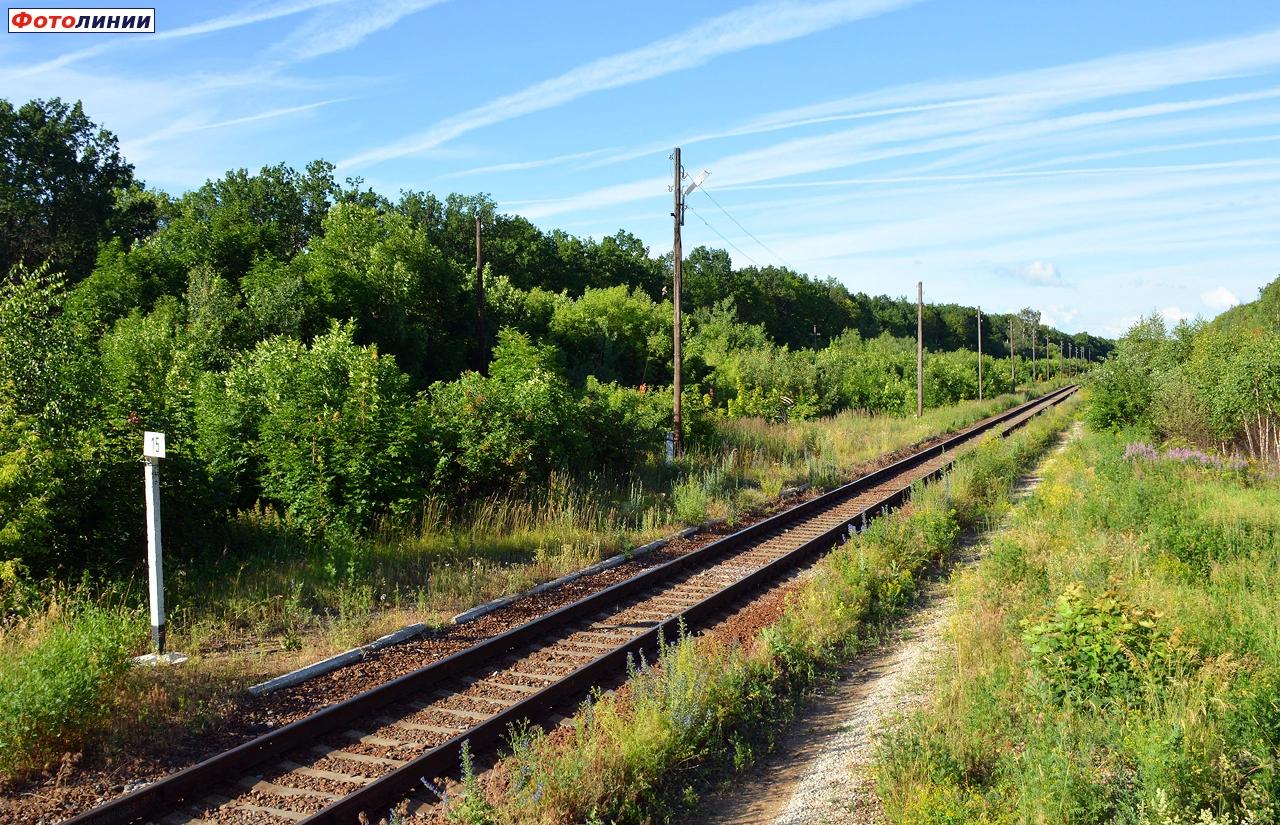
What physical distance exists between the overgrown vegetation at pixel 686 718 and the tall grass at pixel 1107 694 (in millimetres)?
1109

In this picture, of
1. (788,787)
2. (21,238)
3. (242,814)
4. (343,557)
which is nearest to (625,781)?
(788,787)

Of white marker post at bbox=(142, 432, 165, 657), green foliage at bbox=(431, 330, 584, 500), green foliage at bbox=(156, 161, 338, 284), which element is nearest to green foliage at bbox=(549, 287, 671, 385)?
green foliage at bbox=(156, 161, 338, 284)

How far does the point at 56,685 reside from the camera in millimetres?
6043

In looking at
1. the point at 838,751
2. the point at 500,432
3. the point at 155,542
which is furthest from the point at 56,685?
the point at 500,432

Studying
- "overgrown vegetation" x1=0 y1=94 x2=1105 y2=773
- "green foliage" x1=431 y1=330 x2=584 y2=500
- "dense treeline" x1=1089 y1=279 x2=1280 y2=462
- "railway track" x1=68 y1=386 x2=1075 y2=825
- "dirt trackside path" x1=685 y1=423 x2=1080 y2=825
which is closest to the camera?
"railway track" x1=68 y1=386 x2=1075 y2=825

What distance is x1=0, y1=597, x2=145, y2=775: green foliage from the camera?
19.1 feet

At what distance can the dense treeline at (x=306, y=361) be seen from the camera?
9383 millimetres

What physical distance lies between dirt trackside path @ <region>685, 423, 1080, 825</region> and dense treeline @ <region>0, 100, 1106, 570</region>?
7.05m

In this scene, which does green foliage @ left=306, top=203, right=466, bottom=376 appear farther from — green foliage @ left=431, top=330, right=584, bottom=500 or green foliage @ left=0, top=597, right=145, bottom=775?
green foliage @ left=0, top=597, right=145, bottom=775

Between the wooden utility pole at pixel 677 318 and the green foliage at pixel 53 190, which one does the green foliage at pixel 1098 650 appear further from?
the green foliage at pixel 53 190

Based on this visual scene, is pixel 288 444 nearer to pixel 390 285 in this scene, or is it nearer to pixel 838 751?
pixel 838 751

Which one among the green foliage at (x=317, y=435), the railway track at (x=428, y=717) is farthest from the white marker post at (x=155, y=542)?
the green foliage at (x=317, y=435)

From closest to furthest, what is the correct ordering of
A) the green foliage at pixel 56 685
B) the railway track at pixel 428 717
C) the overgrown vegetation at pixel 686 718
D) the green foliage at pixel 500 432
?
the overgrown vegetation at pixel 686 718 → the railway track at pixel 428 717 → the green foliage at pixel 56 685 → the green foliage at pixel 500 432

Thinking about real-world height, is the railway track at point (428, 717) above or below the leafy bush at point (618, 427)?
below
